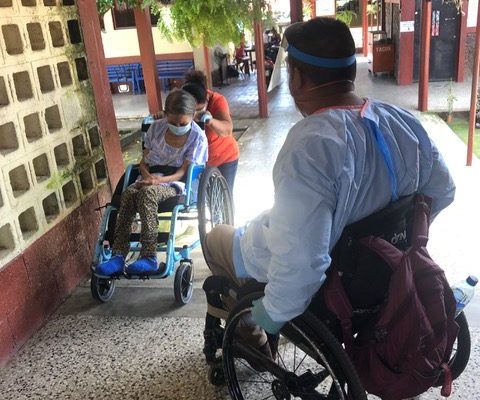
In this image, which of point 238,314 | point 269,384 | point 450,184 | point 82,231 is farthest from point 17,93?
point 450,184

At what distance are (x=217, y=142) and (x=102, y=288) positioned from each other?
1.21 m

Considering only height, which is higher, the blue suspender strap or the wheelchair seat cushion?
the blue suspender strap

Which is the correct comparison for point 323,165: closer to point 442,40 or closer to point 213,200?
point 213,200

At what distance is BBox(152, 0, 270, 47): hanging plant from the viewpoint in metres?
5.94

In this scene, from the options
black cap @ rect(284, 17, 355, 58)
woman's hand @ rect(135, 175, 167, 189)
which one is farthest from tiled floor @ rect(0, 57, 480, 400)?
black cap @ rect(284, 17, 355, 58)

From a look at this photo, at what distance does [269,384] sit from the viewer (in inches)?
83.4

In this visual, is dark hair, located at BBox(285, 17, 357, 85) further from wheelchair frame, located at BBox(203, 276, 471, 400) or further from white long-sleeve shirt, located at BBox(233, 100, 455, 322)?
wheelchair frame, located at BBox(203, 276, 471, 400)

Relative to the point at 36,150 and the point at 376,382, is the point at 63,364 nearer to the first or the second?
the point at 36,150

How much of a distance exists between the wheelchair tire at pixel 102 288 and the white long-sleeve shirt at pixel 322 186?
1.56 m

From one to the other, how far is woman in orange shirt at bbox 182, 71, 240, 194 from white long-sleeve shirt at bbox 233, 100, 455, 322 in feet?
5.88

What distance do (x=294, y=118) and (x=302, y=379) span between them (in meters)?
6.81

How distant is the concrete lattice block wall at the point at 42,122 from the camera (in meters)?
2.50

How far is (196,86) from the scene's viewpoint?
319 centimetres

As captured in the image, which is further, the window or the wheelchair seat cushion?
the window
